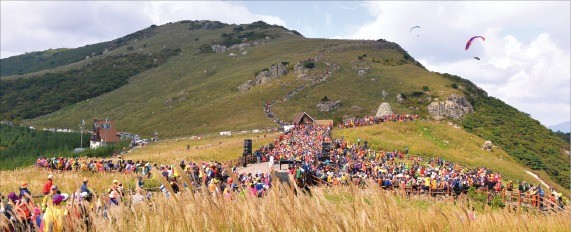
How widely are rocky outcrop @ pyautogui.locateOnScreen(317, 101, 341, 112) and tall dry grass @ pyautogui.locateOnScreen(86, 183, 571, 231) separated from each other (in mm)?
78822

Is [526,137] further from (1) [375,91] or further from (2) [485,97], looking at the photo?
(1) [375,91]

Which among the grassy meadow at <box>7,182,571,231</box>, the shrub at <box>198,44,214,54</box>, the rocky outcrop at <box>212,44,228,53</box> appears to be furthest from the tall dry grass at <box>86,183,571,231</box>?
the shrub at <box>198,44,214,54</box>

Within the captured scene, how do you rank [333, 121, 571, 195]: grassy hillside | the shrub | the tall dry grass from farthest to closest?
the shrub → [333, 121, 571, 195]: grassy hillside → the tall dry grass

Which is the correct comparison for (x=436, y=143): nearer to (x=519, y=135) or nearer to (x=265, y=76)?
(x=519, y=135)

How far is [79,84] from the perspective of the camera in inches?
5669

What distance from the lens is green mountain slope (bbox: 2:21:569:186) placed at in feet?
251

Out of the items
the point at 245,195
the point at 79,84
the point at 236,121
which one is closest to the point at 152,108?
the point at 236,121

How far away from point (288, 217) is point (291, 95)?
9027cm

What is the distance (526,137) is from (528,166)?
16925 mm

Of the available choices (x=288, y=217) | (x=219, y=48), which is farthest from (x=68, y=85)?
(x=288, y=217)

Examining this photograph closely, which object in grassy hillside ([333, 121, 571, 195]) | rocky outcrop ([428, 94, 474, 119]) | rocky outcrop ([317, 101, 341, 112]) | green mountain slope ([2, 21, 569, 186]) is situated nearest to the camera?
grassy hillside ([333, 121, 571, 195])

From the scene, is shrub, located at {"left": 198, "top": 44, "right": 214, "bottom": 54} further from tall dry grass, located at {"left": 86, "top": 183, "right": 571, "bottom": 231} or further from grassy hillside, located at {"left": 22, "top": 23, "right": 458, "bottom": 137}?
tall dry grass, located at {"left": 86, "top": 183, "right": 571, "bottom": 231}

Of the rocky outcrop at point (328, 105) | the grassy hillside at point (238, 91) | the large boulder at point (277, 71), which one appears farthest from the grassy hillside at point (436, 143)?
the large boulder at point (277, 71)

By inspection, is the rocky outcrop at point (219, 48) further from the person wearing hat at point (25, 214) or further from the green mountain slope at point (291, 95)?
the person wearing hat at point (25, 214)
